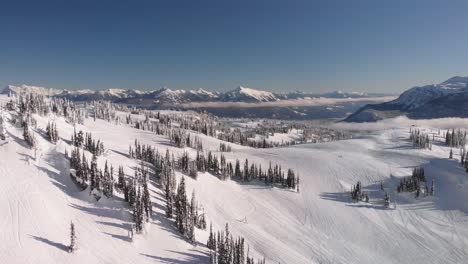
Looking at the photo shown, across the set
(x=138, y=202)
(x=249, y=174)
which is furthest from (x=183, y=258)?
(x=249, y=174)

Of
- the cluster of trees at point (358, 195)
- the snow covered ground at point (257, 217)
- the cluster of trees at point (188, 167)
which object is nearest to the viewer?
the snow covered ground at point (257, 217)

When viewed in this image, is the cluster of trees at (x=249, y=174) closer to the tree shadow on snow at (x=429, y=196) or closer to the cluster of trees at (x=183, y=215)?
the tree shadow on snow at (x=429, y=196)

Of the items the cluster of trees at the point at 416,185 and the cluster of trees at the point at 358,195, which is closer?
the cluster of trees at the point at 358,195

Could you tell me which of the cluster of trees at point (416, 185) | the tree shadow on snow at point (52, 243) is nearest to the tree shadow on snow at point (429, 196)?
the cluster of trees at point (416, 185)

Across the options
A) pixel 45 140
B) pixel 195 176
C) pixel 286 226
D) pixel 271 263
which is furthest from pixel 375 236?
pixel 45 140

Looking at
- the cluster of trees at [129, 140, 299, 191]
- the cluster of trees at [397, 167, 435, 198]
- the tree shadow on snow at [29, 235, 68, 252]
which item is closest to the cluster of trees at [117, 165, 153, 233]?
the tree shadow on snow at [29, 235, 68, 252]

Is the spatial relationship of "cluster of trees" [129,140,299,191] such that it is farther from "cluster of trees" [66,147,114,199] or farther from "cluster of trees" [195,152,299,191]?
"cluster of trees" [66,147,114,199]

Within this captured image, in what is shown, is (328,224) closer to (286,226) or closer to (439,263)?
(286,226)
